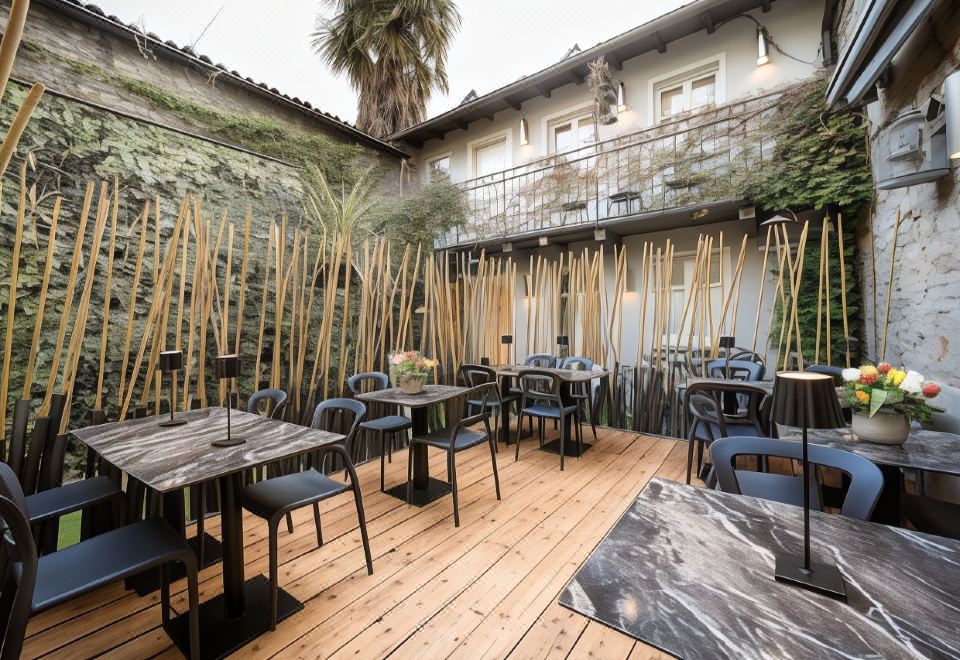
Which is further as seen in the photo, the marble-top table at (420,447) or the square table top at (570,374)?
the square table top at (570,374)

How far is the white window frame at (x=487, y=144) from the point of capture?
23.1 ft

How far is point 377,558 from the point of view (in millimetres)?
2090

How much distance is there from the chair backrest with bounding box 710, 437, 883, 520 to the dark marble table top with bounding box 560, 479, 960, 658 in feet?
0.59

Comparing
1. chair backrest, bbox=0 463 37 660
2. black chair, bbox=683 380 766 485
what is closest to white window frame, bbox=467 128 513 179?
black chair, bbox=683 380 766 485

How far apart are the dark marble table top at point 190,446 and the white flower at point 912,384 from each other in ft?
7.84

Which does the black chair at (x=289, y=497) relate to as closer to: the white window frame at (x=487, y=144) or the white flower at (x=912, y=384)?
the white flower at (x=912, y=384)

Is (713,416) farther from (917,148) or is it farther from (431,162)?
(431,162)

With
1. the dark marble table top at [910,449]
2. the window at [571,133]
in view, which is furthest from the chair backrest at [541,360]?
the window at [571,133]

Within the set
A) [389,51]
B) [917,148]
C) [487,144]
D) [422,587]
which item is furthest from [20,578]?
[389,51]

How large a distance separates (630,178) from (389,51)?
4.76 metres

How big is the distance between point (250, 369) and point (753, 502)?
14.0 ft

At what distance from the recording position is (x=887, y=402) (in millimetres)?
1685

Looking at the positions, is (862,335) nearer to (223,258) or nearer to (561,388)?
(561,388)

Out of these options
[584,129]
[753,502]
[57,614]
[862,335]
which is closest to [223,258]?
[57,614]
